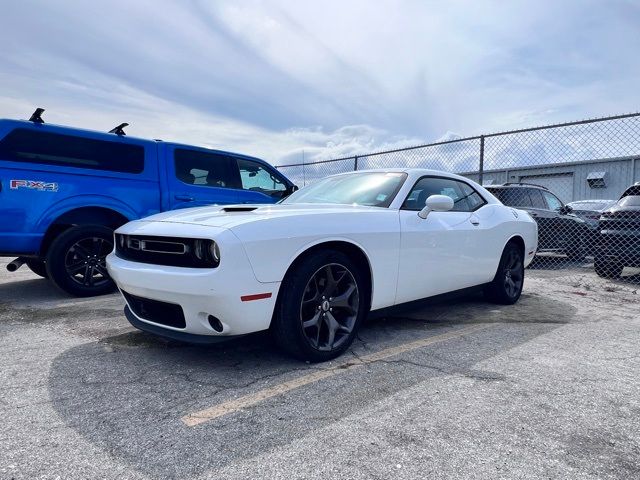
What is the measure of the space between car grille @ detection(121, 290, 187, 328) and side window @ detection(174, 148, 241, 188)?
3.34 m

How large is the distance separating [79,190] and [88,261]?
84 cm

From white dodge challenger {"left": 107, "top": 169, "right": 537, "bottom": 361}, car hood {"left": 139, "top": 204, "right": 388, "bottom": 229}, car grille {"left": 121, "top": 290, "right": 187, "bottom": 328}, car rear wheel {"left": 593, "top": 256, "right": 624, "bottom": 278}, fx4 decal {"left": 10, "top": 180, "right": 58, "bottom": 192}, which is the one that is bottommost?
car rear wheel {"left": 593, "top": 256, "right": 624, "bottom": 278}

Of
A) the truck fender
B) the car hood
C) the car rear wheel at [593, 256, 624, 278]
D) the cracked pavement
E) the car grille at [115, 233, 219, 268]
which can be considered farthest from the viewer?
the car rear wheel at [593, 256, 624, 278]

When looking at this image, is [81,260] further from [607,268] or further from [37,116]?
[607,268]

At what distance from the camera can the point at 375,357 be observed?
3.18m

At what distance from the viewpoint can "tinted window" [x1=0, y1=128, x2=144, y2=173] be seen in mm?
4754

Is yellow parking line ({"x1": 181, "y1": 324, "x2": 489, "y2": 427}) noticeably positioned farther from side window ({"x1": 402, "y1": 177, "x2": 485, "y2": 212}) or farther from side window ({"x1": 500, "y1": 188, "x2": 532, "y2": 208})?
side window ({"x1": 500, "y1": 188, "x2": 532, "y2": 208})

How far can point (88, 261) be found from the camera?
5.23 metres

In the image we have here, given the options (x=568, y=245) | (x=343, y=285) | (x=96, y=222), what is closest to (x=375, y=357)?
(x=343, y=285)

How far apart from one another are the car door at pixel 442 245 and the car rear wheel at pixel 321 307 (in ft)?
1.66

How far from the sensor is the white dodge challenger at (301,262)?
2.62 meters

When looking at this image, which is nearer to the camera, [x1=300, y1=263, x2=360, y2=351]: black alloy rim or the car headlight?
the car headlight

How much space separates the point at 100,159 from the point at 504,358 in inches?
195

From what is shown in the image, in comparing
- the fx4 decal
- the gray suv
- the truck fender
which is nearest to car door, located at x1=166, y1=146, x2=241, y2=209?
the truck fender
